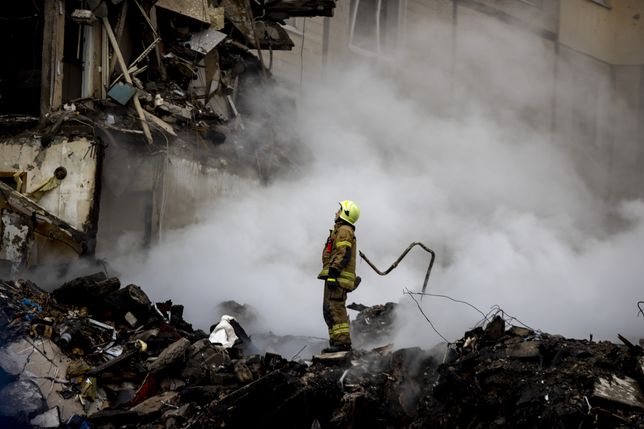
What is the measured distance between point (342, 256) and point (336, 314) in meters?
0.55

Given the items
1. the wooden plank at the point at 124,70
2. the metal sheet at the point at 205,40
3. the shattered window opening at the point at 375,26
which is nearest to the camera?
the wooden plank at the point at 124,70

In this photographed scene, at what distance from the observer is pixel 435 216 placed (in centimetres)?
1664

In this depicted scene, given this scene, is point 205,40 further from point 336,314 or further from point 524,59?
point 524,59

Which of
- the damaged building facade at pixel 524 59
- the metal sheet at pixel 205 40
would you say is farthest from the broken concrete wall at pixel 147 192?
the damaged building facade at pixel 524 59

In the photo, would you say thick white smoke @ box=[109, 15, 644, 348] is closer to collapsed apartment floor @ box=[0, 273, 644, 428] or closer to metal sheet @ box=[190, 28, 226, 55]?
collapsed apartment floor @ box=[0, 273, 644, 428]

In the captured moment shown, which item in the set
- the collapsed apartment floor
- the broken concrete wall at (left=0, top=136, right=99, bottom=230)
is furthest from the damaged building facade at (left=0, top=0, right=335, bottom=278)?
the collapsed apartment floor

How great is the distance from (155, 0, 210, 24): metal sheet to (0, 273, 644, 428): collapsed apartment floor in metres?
5.54

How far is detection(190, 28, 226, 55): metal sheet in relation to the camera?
40.7ft

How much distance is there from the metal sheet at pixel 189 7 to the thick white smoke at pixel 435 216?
8.72ft

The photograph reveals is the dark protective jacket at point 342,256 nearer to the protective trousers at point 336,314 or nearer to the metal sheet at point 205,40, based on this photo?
the protective trousers at point 336,314

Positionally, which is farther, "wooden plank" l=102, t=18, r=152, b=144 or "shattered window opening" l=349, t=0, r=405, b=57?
"shattered window opening" l=349, t=0, r=405, b=57

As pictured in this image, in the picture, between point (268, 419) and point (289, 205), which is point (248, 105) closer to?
point (289, 205)

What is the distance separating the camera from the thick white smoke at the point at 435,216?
11.5 meters

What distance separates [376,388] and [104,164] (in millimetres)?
5613
